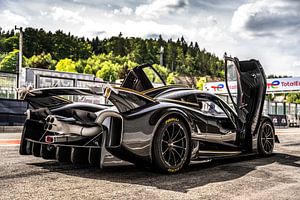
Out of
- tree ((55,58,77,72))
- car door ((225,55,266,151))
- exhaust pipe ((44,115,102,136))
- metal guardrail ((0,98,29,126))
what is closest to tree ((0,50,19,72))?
tree ((55,58,77,72))

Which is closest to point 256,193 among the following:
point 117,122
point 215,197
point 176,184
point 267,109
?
point 215,197

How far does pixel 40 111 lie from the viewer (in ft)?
16.5

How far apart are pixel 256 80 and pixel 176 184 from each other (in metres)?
3.33

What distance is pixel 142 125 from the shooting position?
Result: 4.53m

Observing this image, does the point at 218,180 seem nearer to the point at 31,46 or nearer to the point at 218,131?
the point at 218,131

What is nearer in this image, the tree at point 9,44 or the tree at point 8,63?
the tree at point 8,63

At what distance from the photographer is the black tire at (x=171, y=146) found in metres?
4.62

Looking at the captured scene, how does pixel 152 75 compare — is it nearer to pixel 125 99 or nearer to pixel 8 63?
pixel 125 99

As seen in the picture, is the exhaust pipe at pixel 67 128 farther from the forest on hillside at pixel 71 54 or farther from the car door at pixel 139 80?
the forest on hillside at pixel 71 54

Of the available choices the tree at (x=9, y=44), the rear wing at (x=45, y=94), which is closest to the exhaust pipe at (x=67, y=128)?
the rear wing at (x=45, y=94)

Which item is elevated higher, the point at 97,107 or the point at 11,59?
the point at 11,59

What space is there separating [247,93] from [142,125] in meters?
2.91

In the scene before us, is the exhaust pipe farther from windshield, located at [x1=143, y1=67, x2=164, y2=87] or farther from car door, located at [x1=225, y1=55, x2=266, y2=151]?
car door, located at [x1=225, y1=55, x2=266, y2=151]

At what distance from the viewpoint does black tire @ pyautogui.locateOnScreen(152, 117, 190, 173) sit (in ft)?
15.2
